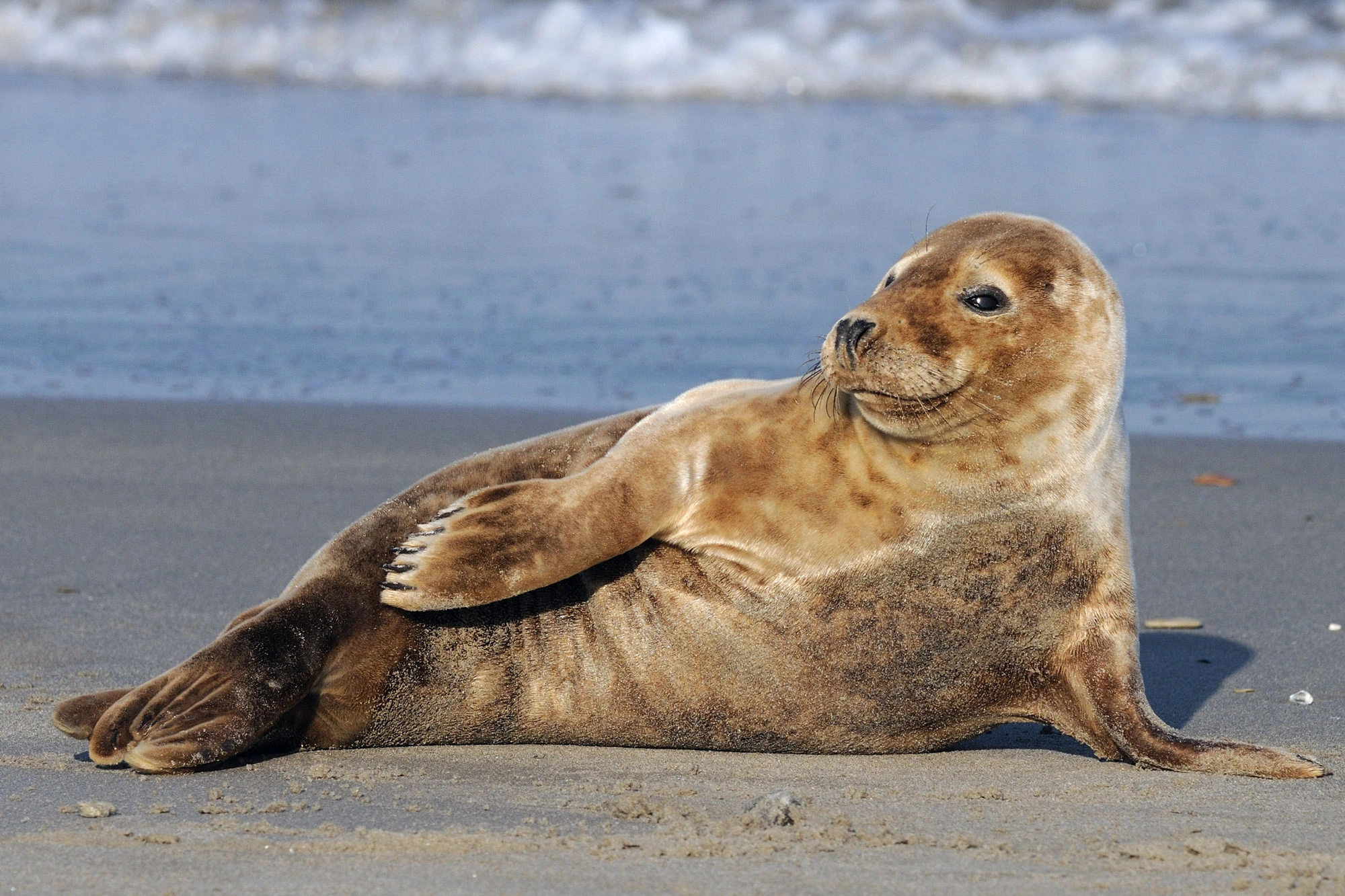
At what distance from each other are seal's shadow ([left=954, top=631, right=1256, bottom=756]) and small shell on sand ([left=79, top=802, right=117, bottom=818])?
5.82 feet

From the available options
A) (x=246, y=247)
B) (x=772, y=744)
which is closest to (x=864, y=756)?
(x=772, y=744)

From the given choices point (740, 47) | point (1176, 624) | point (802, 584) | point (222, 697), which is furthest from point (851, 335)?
point (740, 47)

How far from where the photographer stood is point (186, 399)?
7332 millimetres

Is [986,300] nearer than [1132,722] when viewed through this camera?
Yes

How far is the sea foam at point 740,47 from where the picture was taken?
59.4ft

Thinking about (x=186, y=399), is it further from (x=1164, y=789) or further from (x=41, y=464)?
(x=1164, y=789)

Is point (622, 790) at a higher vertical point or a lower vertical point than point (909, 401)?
lower

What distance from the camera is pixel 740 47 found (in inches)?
770

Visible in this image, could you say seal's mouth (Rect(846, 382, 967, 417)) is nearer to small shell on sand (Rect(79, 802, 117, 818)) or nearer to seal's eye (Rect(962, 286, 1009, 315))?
seal's eye (Rect(962, 286, 1009, 315))

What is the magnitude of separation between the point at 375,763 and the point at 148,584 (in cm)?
164

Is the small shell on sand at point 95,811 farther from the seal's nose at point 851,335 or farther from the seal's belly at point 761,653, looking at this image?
the seal's nose at point 851,335

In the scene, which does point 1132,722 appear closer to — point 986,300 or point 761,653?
point 761,653

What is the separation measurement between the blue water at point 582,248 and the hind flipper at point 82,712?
12.2ft

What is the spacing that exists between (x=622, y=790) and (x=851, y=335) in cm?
98
